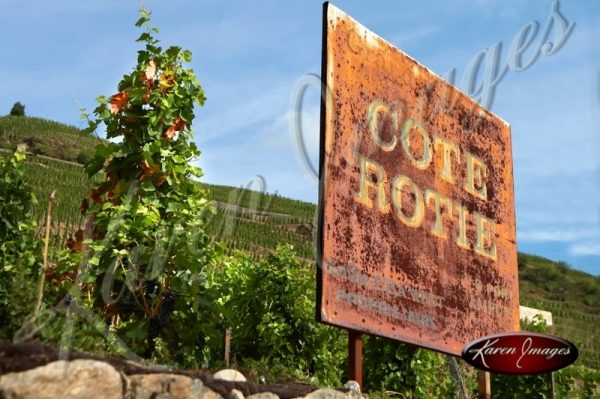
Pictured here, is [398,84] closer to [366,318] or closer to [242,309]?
[366,318]

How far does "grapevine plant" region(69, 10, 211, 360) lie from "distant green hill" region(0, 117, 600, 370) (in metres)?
11.6

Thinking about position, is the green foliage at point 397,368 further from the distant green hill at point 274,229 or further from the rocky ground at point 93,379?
the distant green hill at point 274,229

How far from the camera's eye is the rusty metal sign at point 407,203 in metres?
7.89

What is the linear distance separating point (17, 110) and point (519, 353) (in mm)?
85948

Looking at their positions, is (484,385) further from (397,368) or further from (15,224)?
(15,224)

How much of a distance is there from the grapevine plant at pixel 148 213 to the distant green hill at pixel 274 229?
38.0 ft

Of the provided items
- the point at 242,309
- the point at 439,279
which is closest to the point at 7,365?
the point at 439,279

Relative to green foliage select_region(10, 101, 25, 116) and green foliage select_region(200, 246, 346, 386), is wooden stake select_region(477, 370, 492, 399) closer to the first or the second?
green foliage select_region(200, 246, 346, 386)

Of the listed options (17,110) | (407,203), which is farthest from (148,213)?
(17,110)

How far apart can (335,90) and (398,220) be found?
5.60ft

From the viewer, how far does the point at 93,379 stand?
5223mm

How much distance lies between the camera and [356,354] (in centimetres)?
800

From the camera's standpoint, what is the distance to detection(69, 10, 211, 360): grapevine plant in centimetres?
752

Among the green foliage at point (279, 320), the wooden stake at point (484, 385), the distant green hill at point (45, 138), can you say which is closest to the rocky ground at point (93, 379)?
the green foliage at point (279, 320)
